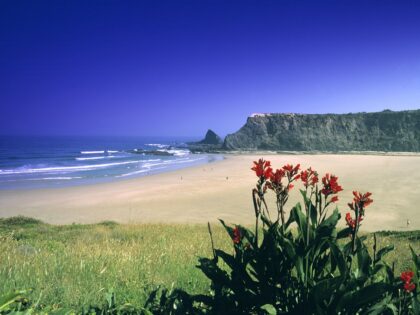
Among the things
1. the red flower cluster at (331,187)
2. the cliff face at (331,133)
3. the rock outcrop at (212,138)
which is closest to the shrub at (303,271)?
the red flower cluster at (331,187)

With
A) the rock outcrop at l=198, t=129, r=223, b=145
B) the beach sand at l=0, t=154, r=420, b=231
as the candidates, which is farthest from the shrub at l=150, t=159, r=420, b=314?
the rock outcrop at l=198, t=129, r=223, b=145

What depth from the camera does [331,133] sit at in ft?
340

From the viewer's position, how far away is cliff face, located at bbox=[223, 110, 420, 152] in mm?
94688

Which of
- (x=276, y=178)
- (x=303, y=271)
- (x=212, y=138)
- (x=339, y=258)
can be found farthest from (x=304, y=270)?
(x=212, y=138)

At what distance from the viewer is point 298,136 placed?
102 metres

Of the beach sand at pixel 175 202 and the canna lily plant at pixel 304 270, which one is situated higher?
the canna lily plant at pixel 304 270

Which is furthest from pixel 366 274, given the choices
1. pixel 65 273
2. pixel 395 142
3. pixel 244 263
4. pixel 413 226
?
pixel 395 142

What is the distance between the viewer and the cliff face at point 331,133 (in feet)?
311

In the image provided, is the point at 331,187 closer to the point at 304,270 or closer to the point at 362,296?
the point at 304,270

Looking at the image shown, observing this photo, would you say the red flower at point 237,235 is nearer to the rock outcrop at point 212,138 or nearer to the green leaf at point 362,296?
the green leaf at point 362,296

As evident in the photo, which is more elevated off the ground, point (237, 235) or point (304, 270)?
point (237, 235)

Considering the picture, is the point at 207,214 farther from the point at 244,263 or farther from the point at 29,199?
the point at 244,263

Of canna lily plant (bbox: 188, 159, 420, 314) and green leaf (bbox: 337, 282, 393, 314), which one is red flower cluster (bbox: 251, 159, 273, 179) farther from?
green leaf (bbox: 337, 282, 393, 314)

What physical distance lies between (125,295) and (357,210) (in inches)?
108
